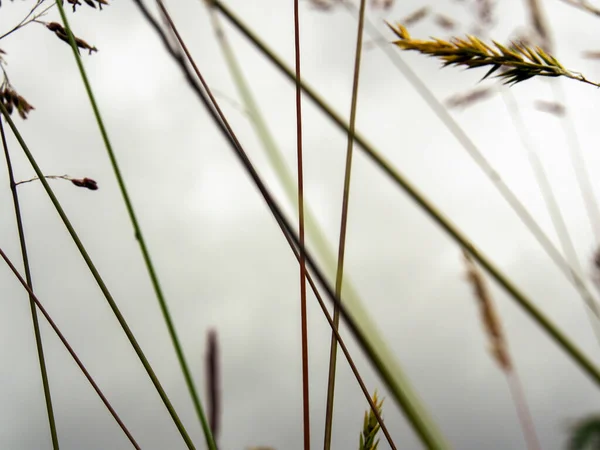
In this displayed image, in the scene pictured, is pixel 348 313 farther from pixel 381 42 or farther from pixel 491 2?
pixel 491 2

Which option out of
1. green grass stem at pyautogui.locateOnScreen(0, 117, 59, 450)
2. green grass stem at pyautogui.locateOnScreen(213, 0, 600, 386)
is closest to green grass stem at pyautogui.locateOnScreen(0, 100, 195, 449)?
green grass stem at pyautogui.locateOnScreen(0, 117, 59, 450)

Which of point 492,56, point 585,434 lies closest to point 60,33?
point 492,56

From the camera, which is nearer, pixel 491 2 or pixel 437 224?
pixel 437 224

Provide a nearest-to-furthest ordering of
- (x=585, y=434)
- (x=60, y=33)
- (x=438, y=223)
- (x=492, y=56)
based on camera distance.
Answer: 1. (x=585, y=434)
2. (x=438, y=223)
3. (x=492, y=56)
4. (x=60, y=33)

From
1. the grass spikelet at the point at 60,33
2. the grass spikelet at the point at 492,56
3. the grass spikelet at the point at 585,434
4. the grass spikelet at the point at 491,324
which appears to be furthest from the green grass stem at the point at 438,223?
the grass spikelet at the point at 60,33

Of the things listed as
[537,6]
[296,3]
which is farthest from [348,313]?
[537,6]

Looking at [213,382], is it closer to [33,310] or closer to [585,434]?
[585,434]
